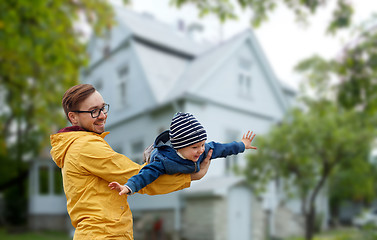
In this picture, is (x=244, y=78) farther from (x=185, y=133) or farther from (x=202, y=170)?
(x=185, y=133)

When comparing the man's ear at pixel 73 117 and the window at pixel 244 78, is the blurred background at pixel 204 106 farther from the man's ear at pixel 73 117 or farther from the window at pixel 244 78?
the man's ear at pixel 73 117

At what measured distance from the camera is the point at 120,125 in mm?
17906

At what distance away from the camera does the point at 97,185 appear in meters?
1.84

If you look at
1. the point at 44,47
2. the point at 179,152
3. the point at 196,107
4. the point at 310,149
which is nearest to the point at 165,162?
the point at 179,152

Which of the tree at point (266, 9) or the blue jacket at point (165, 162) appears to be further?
the tree at point (266, 9)

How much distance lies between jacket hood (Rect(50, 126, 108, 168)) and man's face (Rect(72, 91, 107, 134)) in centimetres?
3

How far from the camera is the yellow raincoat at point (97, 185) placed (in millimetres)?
1770

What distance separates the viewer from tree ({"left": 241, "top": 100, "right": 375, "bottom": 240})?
38.5ft

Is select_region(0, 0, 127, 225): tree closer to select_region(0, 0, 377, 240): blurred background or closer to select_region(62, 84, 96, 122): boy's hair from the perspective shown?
select_region(0, 0, 377, 240): blurred background

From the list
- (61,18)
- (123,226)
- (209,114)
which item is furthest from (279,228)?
(123,226)

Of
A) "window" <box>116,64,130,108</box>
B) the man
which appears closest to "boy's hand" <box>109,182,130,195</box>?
the man

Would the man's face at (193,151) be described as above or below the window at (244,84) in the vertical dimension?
below

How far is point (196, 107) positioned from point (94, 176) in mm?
12965

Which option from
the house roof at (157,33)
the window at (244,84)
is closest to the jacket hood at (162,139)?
the window at (244,84)
